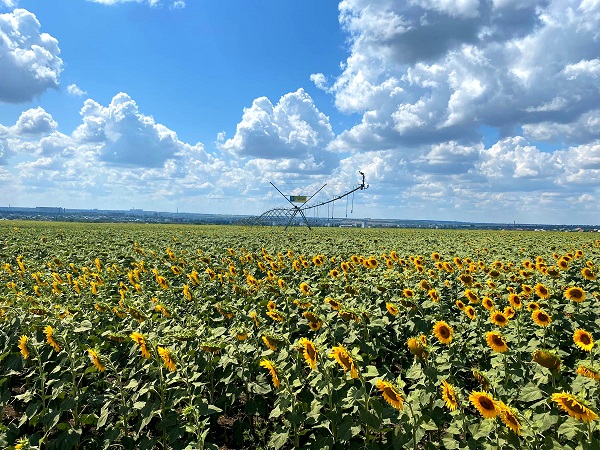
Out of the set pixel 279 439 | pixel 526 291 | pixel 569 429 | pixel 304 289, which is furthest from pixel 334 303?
pixel 526 291

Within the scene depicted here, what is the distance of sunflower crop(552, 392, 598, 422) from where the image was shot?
2787mm

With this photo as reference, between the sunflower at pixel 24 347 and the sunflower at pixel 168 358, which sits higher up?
the sunflower at pixel 168 358

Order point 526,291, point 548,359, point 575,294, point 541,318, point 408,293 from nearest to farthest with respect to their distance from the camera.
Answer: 1. point 548,359
2. point 541,318
3. point 575,294
4. point 408,293
5. point 526,291

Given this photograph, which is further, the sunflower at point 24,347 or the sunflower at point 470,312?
the sunflower at point 470,312

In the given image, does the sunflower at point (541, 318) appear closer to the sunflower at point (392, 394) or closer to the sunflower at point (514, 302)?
the sunflower at point (514, 302)

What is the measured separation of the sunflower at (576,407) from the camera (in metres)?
2.79

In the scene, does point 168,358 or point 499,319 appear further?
point 499,319

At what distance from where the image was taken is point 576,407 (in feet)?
9.34

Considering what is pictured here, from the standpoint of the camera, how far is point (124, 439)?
13.0 ft

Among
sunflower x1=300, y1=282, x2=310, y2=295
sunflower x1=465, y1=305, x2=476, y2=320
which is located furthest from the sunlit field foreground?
sunflower x1=300, y1=282, x2=310, y2=295

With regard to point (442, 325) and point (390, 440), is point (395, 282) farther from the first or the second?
point (390, 440)

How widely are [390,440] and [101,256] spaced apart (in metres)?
13.1

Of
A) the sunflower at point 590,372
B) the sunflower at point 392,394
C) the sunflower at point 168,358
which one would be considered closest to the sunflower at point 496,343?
the sunflower at point 590,372

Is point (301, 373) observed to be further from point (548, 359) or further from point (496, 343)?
point (548, 359)
